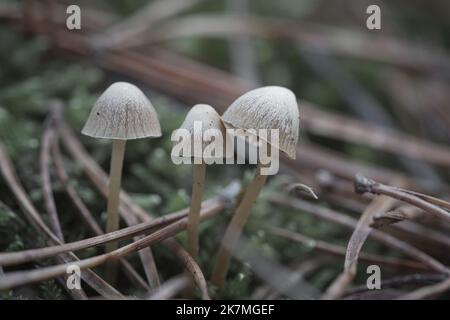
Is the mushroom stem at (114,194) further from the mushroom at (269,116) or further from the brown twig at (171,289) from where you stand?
the mushroom at (269,116)

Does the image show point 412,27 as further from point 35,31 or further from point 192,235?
point 192,235

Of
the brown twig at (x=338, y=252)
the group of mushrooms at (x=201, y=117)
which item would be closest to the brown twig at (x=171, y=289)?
the group of mushrooms at (x=201, y=117)

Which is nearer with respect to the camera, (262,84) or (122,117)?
(122,117)

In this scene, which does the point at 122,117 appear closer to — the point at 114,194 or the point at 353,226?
the point at 114,194

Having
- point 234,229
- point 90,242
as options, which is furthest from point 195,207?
point 90,242

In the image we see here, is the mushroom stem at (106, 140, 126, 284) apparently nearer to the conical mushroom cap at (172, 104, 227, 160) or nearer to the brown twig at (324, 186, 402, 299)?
the conical mushroom cap at (172, 104, 227, 160)

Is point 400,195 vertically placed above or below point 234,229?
above

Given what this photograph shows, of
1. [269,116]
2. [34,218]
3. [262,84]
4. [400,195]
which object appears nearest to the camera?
[269,116]
